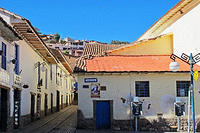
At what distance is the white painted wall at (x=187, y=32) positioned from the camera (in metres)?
18.4

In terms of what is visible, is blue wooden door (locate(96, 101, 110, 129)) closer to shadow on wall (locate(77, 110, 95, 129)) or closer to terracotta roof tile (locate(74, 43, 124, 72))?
shadow on wall (locate(77, 110, 95, 129))

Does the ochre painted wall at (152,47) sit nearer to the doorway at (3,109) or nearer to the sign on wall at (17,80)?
the sign on wall at (17,80)

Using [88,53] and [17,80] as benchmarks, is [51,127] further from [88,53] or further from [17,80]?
[88,53]

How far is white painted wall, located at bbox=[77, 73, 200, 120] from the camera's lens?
672 inches

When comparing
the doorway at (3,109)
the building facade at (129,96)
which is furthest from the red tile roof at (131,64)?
the doorway at (3,109)

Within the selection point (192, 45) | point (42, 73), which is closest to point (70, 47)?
point (42, 73)

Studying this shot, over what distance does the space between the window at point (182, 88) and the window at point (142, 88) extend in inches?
72.3

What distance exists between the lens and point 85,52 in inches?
922

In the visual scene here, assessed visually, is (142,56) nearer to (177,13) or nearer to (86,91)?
(177,13)

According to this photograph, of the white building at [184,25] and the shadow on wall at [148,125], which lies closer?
the shadow on wall at [148,125]

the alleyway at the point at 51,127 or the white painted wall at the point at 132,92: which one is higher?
the white painted wall at the point at 132,92

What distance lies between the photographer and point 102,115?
17.3 m

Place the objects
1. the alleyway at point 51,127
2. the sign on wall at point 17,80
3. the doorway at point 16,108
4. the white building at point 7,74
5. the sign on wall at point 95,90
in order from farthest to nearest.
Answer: the sign on wall at point 95,90
the alleyway at point 51,127
the doorway at point 16,108
the sign on wall at point 17,80
the white building at point 7,74

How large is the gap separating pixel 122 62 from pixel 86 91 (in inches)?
143
